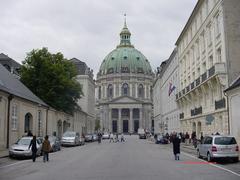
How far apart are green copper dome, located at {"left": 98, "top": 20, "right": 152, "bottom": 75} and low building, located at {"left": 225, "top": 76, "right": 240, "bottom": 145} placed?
406ft

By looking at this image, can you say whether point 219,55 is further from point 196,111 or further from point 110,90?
point 110,90

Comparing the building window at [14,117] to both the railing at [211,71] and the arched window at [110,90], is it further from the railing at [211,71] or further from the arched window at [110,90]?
the arched window at [110,90]

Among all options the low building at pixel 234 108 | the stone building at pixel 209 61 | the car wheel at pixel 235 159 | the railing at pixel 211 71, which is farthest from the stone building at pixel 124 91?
the car wheel at pixel 235 159

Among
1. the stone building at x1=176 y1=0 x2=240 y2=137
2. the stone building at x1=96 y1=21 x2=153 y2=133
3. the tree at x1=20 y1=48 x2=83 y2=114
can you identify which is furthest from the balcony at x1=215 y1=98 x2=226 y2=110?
the stone building at x1=96 y1=21 x2=153 y2=133

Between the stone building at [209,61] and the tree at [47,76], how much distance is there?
49.8ft

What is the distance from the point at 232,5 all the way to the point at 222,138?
14.9 meters

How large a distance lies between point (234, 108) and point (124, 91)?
125046 mm

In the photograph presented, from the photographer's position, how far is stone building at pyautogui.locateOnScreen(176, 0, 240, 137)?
1261 inches

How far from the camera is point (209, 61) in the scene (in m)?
37.3

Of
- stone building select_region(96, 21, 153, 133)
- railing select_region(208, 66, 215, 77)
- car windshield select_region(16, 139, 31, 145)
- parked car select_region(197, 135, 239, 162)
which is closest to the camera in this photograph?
parked car select_region(197, 135, 239, 162)

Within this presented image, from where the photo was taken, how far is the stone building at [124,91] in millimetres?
144750

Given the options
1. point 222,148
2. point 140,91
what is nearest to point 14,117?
point 222,148

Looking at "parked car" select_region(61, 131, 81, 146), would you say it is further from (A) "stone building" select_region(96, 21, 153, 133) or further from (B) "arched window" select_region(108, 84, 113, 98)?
(B) "arched window" select_region(108, 84, 113, 98)

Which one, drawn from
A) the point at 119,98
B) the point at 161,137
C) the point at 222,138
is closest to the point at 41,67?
the point at 161,137
